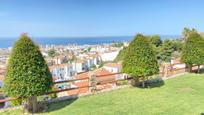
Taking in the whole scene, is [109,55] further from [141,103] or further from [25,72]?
[25,72]

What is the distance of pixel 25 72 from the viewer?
22.3 feet

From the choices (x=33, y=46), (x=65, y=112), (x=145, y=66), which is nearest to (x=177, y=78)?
(x=145, y=66)

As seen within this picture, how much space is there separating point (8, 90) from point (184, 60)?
10.6 m

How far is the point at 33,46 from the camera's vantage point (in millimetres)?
7035

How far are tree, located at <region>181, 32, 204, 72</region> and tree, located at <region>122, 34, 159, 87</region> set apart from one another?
14.2 feet

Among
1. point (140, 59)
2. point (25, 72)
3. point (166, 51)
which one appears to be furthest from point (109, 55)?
point (25, 72)

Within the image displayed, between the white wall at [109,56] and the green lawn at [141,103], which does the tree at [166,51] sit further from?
the white wall at [109,56]

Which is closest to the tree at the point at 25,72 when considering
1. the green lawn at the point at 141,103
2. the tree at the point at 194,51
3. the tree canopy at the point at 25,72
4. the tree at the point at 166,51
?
the tree canopy at the point at 25,72

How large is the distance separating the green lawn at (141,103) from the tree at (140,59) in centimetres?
79

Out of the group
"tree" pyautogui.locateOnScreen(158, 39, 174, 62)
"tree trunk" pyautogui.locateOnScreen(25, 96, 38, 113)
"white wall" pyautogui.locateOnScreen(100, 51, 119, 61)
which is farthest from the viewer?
"white wall" pyautogui.locateOnScreen(100, 51, 119, 61)

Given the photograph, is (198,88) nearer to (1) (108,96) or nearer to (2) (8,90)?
(1) (108,96)

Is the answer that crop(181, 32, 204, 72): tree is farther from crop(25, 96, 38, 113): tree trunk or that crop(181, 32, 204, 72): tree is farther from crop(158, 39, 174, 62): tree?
crop(158, 39, 174, 62): tree

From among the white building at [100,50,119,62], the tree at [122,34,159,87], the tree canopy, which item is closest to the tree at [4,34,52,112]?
the tree canopy

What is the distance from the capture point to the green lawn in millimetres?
7281
